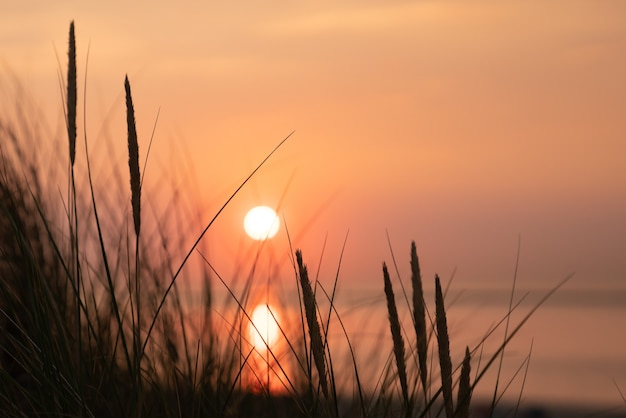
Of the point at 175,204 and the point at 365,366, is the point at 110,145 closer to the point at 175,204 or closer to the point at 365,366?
the point at 175,204

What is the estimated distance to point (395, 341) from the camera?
58.6 inches

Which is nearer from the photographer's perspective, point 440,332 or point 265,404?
point 440,332

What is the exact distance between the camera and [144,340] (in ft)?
9.76

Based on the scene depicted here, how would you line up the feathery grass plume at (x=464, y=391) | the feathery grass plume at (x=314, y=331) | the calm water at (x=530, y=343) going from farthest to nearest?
the calm water at (x=530, y=343)
the feathery grass plume at (x=464, y=391)
the feathery grass plume at (x=314, y=331)

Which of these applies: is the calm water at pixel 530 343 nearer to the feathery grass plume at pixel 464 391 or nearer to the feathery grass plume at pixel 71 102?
the feathery grass plume at pixel 464 391

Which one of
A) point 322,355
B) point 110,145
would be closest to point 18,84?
point 110,145

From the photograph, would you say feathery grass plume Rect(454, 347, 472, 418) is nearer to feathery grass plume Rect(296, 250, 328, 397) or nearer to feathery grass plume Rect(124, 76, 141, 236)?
feathery grass plume Rect(296, 250, 328, 397)

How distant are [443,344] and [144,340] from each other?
64.1 inches

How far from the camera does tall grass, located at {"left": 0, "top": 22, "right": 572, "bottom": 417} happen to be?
5.18ft

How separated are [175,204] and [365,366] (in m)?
0.93

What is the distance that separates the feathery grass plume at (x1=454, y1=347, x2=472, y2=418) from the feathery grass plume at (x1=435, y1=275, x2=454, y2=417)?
17mm

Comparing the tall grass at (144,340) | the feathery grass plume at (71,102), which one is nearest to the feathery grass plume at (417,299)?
the tall grass at (144,340)

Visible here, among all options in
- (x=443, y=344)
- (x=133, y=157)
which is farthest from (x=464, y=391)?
(x=133, y=157)

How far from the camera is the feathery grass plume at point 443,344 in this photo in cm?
150
